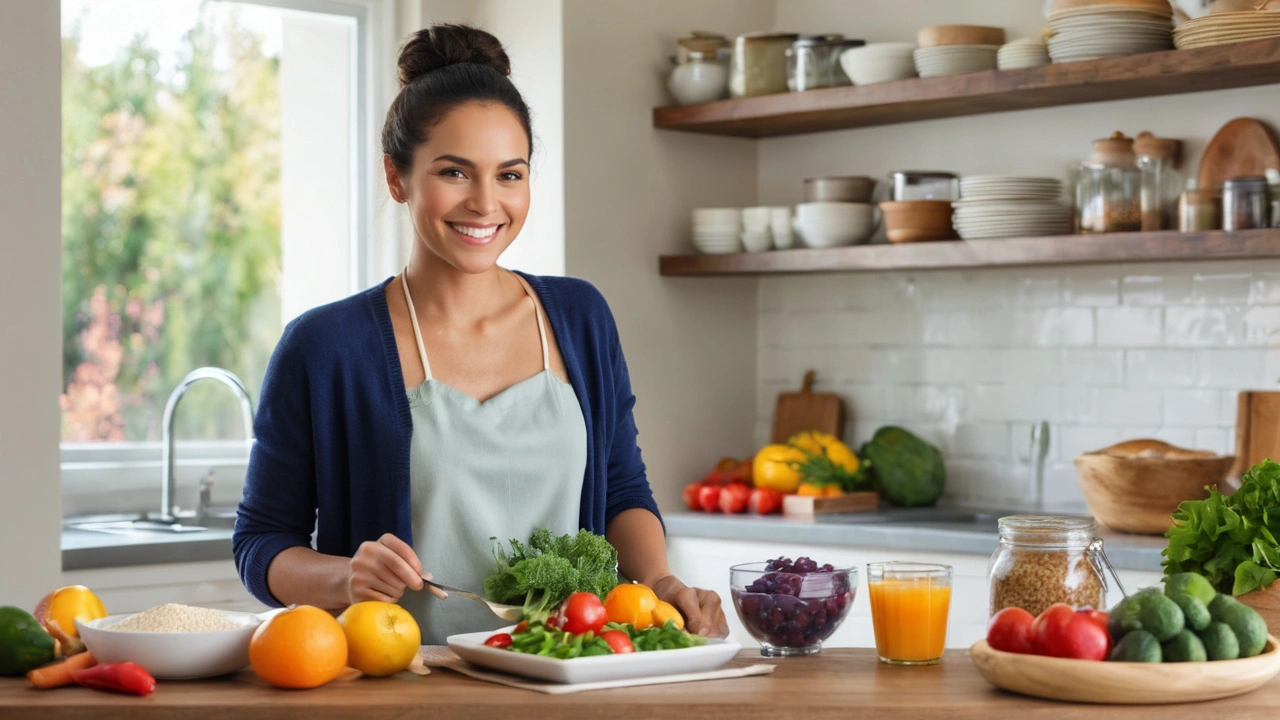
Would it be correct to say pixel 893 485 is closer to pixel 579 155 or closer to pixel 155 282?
pixel 579 155

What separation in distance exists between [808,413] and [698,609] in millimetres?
2770

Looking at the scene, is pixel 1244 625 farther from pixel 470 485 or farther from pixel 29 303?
pixel 29 303

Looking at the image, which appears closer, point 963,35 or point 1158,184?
point 1158,184

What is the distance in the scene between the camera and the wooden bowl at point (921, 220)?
4320 millimetres

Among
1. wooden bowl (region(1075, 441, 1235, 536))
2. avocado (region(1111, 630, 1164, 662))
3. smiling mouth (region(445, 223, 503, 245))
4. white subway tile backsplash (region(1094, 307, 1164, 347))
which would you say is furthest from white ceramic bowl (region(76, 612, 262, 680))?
white subway tile backsplash (region(1094, 307, 1164, 347))

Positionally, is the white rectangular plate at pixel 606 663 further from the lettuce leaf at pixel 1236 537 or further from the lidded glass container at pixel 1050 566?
the lettuce leaf at pixel 1236 537

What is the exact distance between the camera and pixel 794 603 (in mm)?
2037

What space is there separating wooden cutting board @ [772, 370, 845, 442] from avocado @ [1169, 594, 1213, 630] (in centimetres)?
305

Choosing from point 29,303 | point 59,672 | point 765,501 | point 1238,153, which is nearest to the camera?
point 59,672

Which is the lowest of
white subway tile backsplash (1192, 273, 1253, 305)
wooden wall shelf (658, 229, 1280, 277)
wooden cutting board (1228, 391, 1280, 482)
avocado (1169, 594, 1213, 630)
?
avocado (1169, 594, 1213, 630)

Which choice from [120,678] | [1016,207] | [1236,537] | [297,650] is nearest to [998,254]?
[1016,207]

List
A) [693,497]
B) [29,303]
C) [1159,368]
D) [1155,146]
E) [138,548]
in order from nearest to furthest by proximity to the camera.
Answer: [29,303], [138,548], [1155,146], [1159,368], [693,497]

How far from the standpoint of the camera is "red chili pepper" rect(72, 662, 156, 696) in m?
1.78

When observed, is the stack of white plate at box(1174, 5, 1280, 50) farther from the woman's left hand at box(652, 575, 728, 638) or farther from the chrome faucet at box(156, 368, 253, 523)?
the chrome faucet at box(156, 368, 253, 523)
